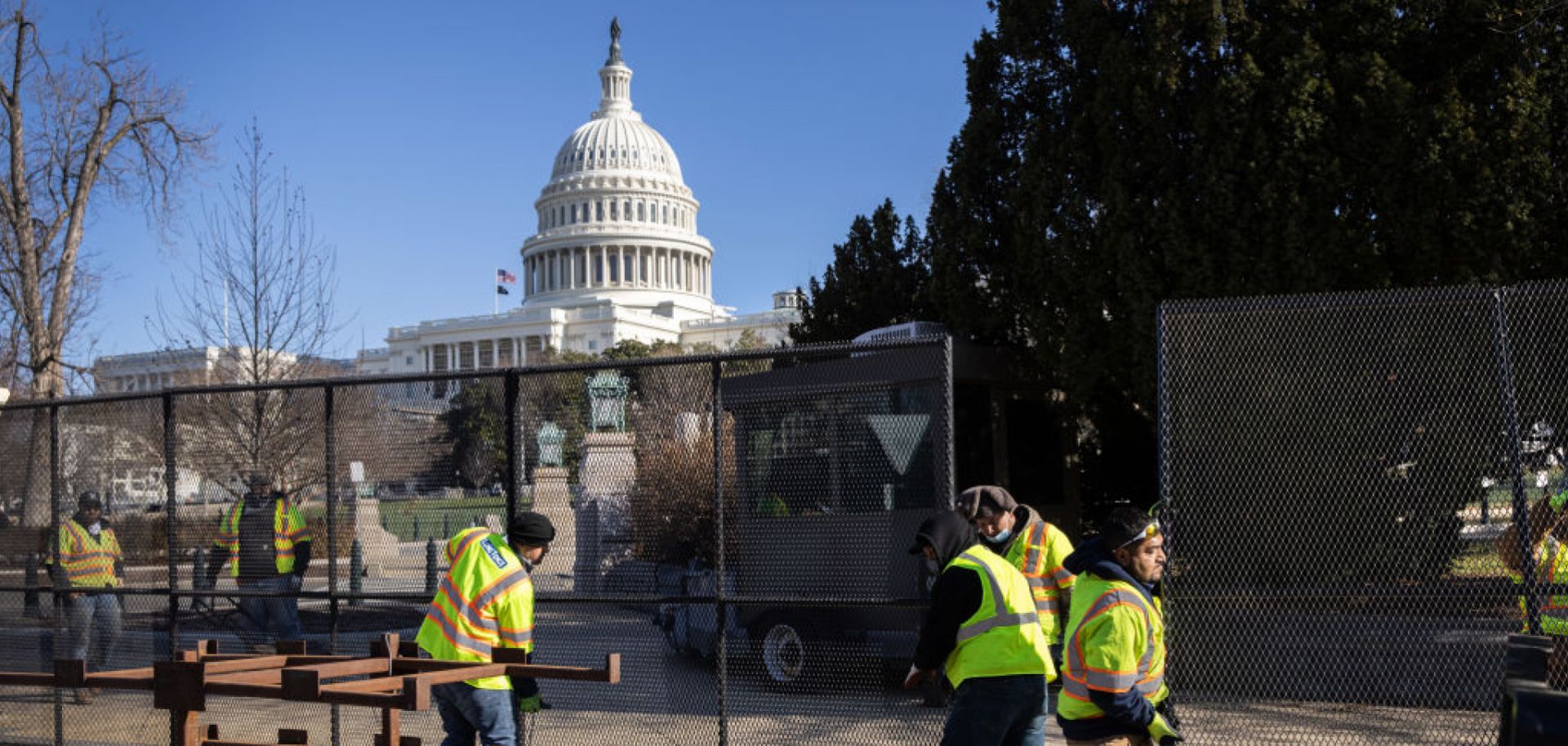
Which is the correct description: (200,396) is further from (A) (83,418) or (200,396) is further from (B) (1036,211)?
(B) (1036,211)

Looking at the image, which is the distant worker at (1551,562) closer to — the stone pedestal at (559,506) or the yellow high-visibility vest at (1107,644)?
the yellow high-visibility vest at (1107,644)

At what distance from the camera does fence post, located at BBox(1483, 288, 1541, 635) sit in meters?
6.12

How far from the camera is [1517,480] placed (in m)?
6.19

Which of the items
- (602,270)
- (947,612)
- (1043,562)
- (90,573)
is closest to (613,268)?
(602,270)

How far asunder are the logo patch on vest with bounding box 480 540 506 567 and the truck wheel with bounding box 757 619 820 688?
10.8ft

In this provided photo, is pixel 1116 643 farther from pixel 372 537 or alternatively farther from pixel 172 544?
pixel 172 544

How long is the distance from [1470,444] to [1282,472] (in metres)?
0.98

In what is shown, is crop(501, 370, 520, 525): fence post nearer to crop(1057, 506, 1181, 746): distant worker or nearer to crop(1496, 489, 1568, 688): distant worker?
crop(1057, 506, 1181, 746): distant worker

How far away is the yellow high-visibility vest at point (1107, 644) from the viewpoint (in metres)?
4.52

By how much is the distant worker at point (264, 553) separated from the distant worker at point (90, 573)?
1422 millimetres

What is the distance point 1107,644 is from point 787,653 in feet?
15.9

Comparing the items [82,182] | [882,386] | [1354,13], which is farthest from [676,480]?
[82,182]

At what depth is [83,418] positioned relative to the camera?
9.81 meters

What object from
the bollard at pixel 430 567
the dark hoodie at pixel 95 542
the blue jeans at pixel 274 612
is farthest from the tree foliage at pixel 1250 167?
the dark hoodie at pixel 95 542
